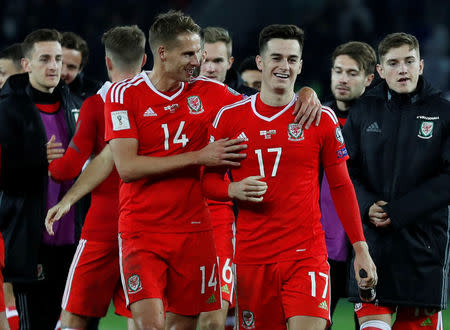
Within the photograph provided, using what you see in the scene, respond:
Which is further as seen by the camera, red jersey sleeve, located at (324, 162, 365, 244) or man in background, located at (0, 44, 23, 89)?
man in background, located at (0, 44, 23, 89)

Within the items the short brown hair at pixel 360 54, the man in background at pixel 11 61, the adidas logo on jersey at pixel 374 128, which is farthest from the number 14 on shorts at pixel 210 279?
the man in background at pixel 11 61

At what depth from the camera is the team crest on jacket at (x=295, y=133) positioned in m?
4.62

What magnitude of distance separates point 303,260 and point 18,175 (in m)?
2.36

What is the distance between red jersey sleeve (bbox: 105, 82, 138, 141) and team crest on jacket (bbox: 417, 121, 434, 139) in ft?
5.85

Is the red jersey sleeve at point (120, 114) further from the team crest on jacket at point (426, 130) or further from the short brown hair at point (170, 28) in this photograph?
the team crest on jacket at point (426, 130)

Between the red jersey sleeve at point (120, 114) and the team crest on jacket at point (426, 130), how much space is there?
70.2 inches

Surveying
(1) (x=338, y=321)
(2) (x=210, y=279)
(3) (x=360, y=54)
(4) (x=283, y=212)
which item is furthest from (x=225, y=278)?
(1) (x=338, y=321)

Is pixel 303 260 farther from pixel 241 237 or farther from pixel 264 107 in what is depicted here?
pixel 264 107

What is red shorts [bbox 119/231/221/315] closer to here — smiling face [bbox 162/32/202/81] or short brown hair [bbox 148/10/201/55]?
smiling face [bbox 162/32/202/81]

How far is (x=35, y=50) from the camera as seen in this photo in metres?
6.57

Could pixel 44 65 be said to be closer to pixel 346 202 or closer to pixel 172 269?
pixel 172 269

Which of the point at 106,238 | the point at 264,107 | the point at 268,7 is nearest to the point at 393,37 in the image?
the point at 264,107

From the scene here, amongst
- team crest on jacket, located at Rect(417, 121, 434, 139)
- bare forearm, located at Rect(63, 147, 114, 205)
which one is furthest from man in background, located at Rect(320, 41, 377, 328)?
bare forearm, located at Rect(63, 147, 114, 205)

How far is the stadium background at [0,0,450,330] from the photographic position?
1451 centimetres
